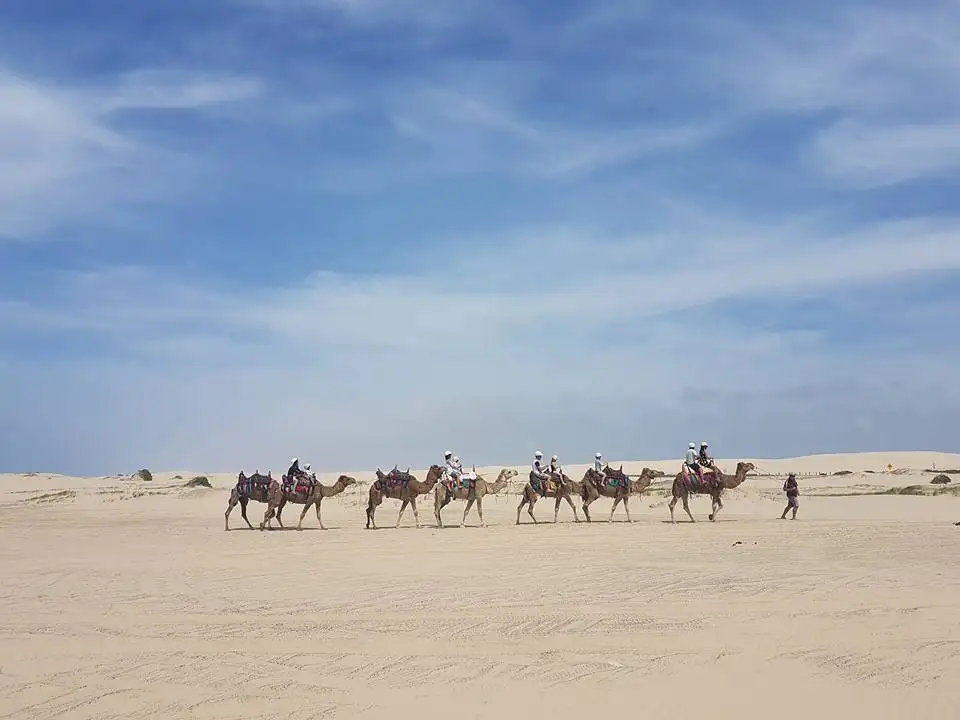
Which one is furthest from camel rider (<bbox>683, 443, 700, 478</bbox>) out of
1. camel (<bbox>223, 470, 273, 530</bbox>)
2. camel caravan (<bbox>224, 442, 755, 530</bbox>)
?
camel (<bbox>223, 470, 273, 530</bbox>)

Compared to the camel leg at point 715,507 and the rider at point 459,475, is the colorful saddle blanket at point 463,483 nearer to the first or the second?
the rider at point 459,475

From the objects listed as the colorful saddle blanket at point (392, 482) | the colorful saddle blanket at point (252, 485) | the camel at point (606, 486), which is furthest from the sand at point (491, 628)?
the camel at point (606, 486)

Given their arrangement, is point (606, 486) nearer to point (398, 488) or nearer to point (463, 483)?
point (463, 483)

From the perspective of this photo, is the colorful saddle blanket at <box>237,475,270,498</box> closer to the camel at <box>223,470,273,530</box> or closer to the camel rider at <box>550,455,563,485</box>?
the camel at <box>223,470,273,530</box>

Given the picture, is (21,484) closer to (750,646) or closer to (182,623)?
(182,623)

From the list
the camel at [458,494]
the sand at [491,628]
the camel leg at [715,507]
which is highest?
the camel at [458,494]

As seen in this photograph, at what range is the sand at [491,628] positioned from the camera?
794cm

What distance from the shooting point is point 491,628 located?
35.6 ft

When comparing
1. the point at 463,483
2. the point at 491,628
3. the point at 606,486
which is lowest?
the point at 491,628

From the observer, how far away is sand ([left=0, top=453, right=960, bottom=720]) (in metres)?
7.94

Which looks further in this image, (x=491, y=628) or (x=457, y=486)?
(x=457, y=486)

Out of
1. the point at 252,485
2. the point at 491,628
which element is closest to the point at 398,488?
the point at 252,485

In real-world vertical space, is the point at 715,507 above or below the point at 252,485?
below

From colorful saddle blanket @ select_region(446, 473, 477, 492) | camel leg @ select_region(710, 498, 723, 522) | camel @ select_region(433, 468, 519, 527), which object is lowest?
camel leg @ select_region(710, 498, 723, 522)
